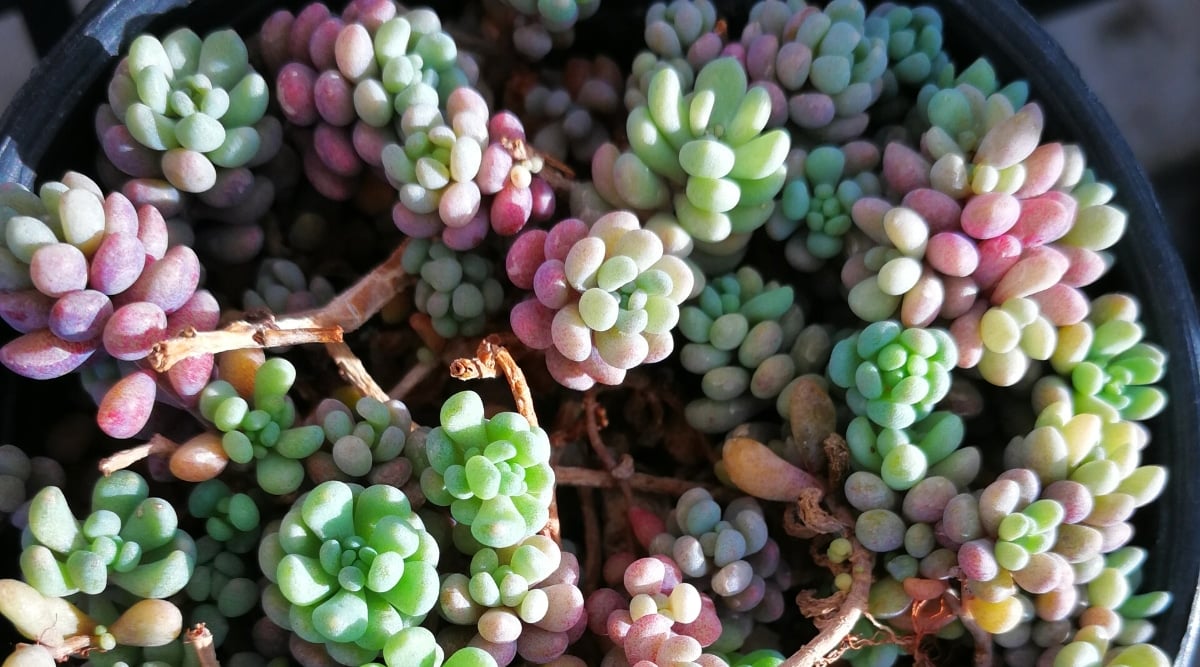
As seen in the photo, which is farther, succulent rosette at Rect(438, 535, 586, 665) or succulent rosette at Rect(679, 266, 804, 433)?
succulent rosette at Rect(679, 266, 804, 433)

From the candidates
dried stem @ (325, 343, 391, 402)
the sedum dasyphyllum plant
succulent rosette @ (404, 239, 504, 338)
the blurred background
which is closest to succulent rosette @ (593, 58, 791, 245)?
the sedum dasyphyllum plant

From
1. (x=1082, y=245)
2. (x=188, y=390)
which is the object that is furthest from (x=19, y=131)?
(x=1082, y=245)

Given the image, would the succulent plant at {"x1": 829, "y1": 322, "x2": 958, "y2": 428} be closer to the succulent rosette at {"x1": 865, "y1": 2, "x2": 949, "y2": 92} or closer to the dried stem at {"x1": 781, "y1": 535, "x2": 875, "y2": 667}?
the dried stem at {"x1": 781, "y1": 535, "x2": 875, "y2": 667}

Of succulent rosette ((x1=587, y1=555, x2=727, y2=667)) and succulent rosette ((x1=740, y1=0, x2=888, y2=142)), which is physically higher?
succulent rosette ((x1=740, y1=0, x2=888, y2=142))

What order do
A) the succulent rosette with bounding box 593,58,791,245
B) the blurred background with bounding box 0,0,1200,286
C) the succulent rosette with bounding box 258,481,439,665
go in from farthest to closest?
the blurred background with bounding box 0,0,1200,286 < the succulent rosette with bounding box 593,58,791,245 < the succulent rosette with bounding box 258,481,439,665

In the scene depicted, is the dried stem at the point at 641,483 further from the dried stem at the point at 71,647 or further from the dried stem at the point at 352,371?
the dried stem at the point at 71,647

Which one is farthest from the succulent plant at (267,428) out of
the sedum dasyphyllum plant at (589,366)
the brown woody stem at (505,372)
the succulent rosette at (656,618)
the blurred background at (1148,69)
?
the blurred background at (1148,69)

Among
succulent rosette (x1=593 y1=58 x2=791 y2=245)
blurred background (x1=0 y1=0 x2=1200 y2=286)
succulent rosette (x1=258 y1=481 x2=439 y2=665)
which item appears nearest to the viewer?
succulent rosette (x1=258 y1=481 x2=439 y2=665)

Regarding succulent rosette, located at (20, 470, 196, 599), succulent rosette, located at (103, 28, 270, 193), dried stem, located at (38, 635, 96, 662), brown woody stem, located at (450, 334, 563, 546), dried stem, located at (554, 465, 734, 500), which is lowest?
dried stem, located at (38, 635, 96, 662)
